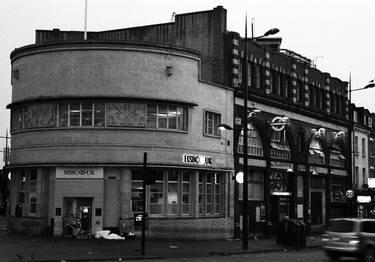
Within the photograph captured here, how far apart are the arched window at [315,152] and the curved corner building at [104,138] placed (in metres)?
16.9

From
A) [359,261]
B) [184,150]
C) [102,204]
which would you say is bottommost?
[359,261]

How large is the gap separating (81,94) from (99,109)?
48.5 inches

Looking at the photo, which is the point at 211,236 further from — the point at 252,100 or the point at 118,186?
the point at 252,100

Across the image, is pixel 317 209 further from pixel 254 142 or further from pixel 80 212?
pixel 80 212

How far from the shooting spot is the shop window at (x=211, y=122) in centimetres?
3806

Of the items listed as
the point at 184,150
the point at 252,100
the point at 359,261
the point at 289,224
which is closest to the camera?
the point at 359,261

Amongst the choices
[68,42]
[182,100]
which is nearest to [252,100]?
[182,100]

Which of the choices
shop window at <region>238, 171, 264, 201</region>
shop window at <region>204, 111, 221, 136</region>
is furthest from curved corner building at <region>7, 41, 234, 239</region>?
shop window at <region>238, 171, 264, 201</region>

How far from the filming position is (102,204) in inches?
1318

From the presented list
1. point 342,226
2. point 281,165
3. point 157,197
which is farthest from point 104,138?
point 281,165

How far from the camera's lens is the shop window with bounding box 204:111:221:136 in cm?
3806

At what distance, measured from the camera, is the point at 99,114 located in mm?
34125

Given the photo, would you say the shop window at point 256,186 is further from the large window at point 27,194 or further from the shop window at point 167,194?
the large window at point 27,194

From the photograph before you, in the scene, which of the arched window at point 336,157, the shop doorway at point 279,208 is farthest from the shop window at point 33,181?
the arched window at point 336,157
